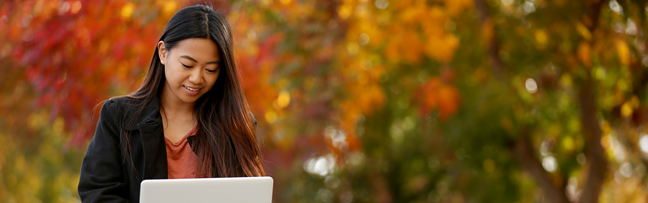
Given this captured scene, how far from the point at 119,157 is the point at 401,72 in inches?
205

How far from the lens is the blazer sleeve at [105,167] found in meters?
1.46

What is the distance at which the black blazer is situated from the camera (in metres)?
1.47

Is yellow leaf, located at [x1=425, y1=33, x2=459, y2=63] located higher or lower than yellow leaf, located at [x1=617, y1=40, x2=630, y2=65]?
higher

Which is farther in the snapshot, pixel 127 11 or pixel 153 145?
pixel 127 11

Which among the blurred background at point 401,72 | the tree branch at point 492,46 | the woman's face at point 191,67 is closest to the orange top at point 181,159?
the woman's face at point 191,67

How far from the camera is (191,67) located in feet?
5.24

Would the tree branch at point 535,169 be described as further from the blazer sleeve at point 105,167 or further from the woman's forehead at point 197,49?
the blazer sleeve at point 105,167

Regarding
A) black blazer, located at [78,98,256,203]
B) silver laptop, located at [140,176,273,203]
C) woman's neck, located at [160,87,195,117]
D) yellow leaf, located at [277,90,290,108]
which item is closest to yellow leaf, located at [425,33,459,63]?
yellow leaf, located at [277,90,290,108]

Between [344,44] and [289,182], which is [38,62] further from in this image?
[289,182]

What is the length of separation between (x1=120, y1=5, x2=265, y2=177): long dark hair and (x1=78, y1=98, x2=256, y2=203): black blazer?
0.03 m

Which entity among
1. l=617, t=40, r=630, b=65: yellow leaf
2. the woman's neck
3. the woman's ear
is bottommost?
l=617, t=40, r=630, b=65: yellow leaf

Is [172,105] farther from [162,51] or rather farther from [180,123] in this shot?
[162,51]

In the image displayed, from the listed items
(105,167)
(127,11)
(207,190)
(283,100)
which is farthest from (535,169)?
(207,190)

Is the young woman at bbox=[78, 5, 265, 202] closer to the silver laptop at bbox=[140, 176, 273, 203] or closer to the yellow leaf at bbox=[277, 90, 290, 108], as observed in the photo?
the silver laptop at bbox=[140, 176, 273, 203]
